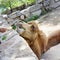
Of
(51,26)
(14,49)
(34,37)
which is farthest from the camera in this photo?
(51,26)

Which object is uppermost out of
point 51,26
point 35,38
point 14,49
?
point 14,49

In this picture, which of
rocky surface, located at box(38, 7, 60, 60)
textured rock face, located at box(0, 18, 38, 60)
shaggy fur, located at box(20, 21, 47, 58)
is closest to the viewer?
textured rock face, located at box(0, 18, 38, 60)

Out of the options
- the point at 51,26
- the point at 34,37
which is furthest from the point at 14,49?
the point at 51,26

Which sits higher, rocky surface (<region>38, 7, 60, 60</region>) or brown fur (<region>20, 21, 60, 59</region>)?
brown fur (<region>20, 21, 60, 59</region>)

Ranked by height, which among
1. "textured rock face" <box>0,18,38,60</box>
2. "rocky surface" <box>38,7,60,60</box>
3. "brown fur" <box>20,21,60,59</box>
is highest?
"textured rock face" <box>0,18,38,60</box>

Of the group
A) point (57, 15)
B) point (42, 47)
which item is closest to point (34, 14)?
point (57, 15)

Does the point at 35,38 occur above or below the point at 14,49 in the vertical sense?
below

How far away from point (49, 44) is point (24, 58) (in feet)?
4.32

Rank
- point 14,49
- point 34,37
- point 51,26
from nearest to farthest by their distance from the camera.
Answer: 1. point 14,49
2. point 34,37
3. point 51,26

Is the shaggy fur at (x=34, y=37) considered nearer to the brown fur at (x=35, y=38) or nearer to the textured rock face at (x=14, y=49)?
the brown fur at (x=35, y=38)

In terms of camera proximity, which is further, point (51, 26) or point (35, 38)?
point (51, 26)

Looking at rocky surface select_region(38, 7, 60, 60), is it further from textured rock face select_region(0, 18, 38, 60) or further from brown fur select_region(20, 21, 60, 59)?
textured rock face select_region(0, 18, 38, 60)

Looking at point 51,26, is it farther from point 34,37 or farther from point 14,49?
point 14,49

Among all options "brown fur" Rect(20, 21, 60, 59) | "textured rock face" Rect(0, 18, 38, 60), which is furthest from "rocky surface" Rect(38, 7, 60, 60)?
"textured rock face" Rect(0, 18, 38, 60)
